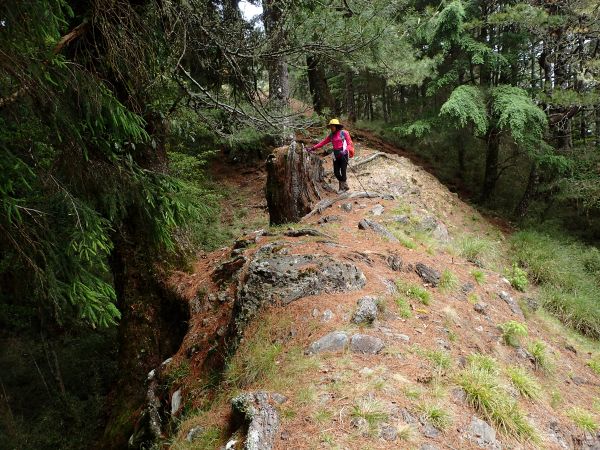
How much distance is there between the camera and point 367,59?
26.9 ft

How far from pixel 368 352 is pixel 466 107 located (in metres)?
9.53

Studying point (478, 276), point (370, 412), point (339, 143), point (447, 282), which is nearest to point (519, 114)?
point (339, 143)

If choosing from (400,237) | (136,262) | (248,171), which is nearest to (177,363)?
(136,262)

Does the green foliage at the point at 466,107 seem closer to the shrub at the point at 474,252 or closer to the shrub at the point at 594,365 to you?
the shrub at the point at 474,252

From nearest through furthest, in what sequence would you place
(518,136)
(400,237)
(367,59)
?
(400,237) → (367,59) → (518,136)

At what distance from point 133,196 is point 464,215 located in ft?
32.6

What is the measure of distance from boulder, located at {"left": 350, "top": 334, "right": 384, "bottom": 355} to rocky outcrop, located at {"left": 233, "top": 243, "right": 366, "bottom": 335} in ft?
2.64

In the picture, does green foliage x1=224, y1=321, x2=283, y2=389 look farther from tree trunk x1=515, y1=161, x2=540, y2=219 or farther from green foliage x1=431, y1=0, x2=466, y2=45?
tree trunk x1=515, y1=161, x2=540, y2=219

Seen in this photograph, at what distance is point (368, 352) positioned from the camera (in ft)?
11.7

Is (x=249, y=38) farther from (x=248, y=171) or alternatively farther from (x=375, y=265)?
(x=248, y=171)

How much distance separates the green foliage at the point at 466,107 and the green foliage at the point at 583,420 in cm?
846

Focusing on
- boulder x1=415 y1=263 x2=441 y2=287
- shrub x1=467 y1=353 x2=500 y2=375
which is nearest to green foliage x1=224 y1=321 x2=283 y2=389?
shrub x1=467 y1=353 x2=500 y2=375

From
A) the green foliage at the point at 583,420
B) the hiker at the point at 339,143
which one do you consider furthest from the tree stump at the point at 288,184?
the green foliage at the point at 583,420

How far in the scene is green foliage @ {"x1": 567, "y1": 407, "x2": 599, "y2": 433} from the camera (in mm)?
3721
